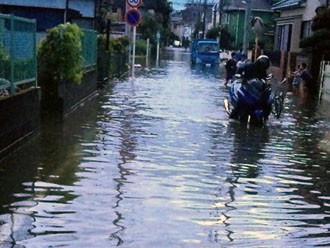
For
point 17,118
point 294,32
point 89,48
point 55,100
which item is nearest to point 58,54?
point 55,100

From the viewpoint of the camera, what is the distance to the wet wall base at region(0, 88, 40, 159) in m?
8.76

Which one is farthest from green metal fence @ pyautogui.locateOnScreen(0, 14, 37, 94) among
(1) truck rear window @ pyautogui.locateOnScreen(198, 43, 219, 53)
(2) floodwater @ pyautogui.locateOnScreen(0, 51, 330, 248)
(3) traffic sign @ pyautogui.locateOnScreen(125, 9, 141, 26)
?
(1) truck rear window @ pyautogui.locateOnScreen(198, 43, 219, 53)

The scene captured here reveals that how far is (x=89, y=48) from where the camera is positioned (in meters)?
18.7

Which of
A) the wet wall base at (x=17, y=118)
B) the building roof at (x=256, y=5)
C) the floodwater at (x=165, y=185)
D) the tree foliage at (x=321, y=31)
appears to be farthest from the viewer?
the building roof at (x=256, y=5)

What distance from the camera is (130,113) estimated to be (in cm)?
1510

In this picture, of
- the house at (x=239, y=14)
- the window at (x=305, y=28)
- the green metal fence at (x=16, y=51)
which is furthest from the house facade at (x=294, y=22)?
the green metal fence at (x=16, y=51)

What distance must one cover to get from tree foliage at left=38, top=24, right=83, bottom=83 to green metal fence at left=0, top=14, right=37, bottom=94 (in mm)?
1866

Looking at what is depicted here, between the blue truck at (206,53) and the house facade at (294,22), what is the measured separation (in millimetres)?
8738

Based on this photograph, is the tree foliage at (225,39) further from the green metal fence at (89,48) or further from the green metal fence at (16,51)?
the green metal fence at (16,51)

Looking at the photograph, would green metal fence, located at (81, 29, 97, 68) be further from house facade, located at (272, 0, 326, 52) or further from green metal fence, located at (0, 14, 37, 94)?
house facade, located at (272, 0, 326, 52)

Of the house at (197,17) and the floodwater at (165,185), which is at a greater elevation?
the house at (197,17)

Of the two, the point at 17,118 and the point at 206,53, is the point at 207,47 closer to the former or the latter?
the point at 206,53

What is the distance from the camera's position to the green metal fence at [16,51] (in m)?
9.26

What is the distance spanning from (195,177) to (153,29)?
67777 millimetres
